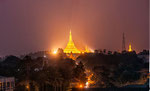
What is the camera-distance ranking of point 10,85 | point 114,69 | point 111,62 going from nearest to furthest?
point 10,85
point 114,69
point 111,62

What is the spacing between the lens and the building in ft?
67.3

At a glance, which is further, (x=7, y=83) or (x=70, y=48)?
(x=70, y=48)

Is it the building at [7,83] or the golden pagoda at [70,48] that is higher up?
the golden pagoda at [70,48]

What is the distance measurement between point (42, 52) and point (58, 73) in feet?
112

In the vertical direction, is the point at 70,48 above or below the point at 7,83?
above

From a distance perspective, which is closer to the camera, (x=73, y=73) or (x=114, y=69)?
(x=73, y=73)

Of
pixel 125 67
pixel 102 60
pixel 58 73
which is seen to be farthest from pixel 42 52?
pixel 58 73

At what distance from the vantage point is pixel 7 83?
21.1 m

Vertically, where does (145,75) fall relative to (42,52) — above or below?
below

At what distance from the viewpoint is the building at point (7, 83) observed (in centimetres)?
2052

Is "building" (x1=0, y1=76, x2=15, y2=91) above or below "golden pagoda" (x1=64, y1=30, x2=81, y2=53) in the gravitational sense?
below

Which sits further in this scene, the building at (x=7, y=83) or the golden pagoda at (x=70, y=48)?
the golden pagoda at (x=70, y=48)

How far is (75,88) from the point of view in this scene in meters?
22.6

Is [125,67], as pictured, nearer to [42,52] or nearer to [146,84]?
[146,84]
